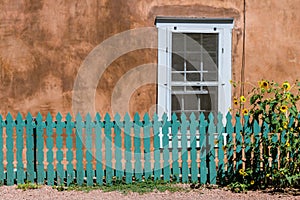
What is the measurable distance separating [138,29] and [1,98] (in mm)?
2715

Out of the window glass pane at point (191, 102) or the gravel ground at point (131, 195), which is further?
the window glass pane at point (191, 102)

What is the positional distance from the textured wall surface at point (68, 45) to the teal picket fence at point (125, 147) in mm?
898

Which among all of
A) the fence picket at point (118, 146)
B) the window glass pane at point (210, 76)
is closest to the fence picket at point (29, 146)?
the fence picket at point (118, 146)

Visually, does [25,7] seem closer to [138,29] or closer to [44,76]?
[44,76]

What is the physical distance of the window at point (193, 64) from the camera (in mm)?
8641

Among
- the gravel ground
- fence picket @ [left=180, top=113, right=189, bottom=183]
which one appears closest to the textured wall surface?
fence picket @ [left=180, top=113, right=189, bottom=183]

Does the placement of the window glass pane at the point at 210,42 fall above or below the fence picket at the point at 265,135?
above

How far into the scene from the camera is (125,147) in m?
7.72

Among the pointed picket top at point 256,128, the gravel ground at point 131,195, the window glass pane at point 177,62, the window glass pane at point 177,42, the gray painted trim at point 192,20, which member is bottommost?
the gravel ground at point 131,195

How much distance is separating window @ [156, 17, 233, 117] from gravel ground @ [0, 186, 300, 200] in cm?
180

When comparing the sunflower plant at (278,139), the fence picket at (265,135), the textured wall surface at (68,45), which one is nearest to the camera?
the sunflower plant at (278,139)

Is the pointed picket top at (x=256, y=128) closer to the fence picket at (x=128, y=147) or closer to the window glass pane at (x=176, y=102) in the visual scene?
the window glass pane at (x=176, y=102)

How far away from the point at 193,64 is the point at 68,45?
2.27 m

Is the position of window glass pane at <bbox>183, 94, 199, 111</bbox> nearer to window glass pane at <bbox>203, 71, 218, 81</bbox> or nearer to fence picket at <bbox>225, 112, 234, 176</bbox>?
window glass pane at <bbox>203, 71, 218, 81</bbox>
